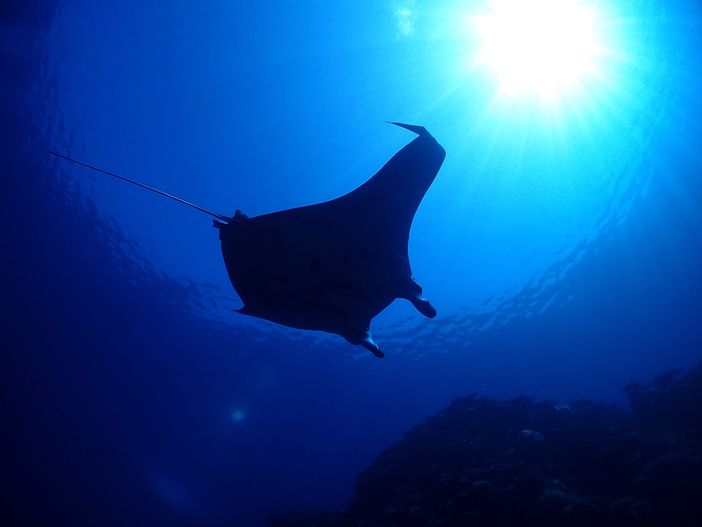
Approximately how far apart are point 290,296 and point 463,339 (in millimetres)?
29899

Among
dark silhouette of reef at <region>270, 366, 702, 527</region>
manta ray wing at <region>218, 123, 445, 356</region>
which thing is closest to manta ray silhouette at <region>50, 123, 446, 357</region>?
manta ray wing at <region>218, 123, 445, 356</region>

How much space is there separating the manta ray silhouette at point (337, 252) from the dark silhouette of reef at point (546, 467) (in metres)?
7.27

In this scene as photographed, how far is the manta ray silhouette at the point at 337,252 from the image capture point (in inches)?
153

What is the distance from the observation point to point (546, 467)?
952 centimetres

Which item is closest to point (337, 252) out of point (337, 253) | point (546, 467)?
point (337, 253)

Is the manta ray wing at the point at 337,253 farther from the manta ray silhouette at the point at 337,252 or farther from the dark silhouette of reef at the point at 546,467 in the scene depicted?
the dark silhouette of reef at the point at 546,467

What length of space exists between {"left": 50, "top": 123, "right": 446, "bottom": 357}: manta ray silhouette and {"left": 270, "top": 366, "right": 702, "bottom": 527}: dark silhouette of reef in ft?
23.9

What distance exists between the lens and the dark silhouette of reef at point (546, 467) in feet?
27.4

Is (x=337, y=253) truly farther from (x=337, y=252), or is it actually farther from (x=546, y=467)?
(x=546, y=467)

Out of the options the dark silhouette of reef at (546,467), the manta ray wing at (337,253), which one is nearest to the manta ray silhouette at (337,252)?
the manta ray wing at (337,253)

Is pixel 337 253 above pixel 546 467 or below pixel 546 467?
above

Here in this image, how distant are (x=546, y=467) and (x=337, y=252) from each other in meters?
9.29

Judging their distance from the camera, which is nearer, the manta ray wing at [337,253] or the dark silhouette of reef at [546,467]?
the manta ray wing at [337,253]

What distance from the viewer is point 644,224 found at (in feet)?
84.1
